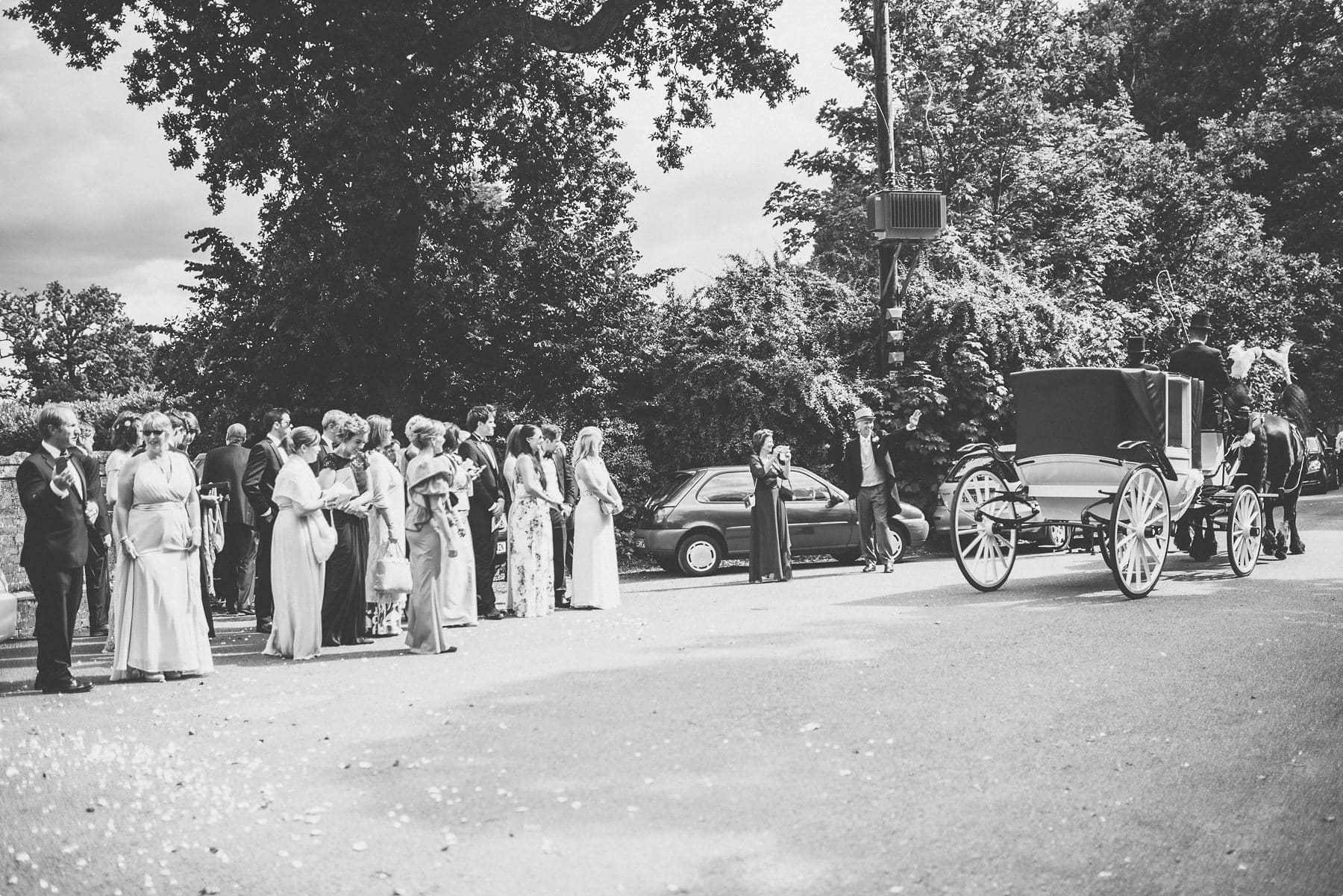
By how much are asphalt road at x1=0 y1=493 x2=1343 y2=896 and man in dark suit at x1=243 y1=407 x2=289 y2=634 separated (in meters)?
1.47

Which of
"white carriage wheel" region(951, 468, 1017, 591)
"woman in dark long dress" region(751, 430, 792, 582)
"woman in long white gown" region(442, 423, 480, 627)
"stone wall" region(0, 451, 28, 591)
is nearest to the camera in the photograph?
"woman in long white gown" region(442, 423, 480, 627)

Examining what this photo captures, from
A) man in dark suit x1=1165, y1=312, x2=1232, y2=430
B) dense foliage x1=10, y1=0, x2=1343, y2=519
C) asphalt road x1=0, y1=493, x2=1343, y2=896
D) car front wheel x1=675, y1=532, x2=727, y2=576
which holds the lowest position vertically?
asphalt road x1=0, y1=493, x2=1343, y2=896

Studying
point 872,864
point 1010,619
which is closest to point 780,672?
point 1010,619

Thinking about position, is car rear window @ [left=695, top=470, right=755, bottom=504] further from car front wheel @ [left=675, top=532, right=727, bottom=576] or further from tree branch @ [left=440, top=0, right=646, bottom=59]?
tree branch @ [left=440, top=0, right=646, bottom=59]

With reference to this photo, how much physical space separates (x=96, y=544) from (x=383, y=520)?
2796 millimetres

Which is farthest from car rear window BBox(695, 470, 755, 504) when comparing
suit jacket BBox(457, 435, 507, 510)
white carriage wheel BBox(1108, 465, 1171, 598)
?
white carriage wheel BBox(1108, 465, 1171, 598)

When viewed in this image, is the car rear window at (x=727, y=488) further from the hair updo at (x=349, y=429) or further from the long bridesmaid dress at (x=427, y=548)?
the hair updo at (x=349, y=429)

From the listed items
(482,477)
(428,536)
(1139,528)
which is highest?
(482,477)

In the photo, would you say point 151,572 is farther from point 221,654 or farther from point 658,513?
point 658,513

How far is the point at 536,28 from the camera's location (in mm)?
18703

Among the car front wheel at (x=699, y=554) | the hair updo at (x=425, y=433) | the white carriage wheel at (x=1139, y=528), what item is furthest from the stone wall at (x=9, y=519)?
the white carriage wheel at (x=1139, y=528)

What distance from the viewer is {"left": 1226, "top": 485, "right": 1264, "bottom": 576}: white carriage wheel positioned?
13.3 metres

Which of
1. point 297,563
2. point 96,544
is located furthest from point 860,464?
point 96,544

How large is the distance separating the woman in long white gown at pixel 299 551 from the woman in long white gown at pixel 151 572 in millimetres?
865
